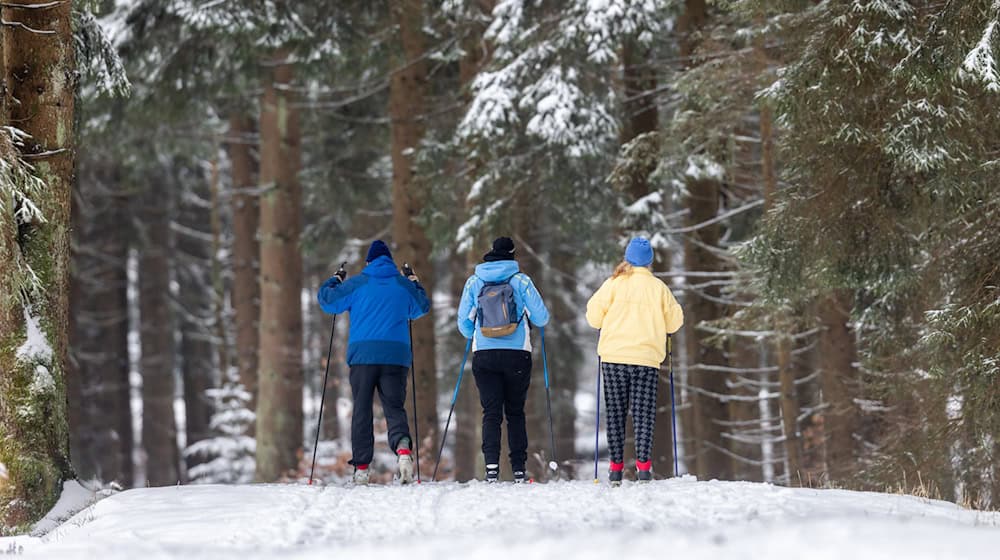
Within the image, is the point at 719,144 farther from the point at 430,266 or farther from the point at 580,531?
the point at 580,531

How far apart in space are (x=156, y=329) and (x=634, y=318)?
22559 mm

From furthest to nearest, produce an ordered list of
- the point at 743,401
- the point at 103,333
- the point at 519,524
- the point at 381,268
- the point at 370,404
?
the point at 103,333 < the point at 743,401 < the point at 381,268 < the point at 370,404 < the point at 519,524

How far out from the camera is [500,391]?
9.95m

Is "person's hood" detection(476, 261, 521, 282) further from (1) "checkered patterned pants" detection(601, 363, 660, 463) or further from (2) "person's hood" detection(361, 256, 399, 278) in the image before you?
(1) "checkered patterned pants" detection(601, 363, 660, 463)

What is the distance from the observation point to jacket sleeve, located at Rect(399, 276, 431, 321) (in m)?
10.3

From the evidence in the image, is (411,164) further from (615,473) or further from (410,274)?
(615,473)

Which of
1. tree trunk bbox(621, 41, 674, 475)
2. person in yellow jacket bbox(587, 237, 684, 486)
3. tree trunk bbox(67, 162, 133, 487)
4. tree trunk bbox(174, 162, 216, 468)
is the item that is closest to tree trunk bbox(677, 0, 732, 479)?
tree trunk bbox(621, 41, 674, 475)

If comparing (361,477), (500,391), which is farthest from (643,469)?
(361,477)

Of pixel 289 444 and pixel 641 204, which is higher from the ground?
pixel 641 204

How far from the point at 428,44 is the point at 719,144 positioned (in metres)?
5.80

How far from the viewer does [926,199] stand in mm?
10734

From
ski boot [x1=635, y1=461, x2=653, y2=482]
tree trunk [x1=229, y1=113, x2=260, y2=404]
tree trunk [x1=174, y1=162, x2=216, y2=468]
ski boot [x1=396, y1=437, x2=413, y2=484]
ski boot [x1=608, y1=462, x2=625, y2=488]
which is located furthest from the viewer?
tree trunk [x1=174, y1=162, x2=216, y2=468]

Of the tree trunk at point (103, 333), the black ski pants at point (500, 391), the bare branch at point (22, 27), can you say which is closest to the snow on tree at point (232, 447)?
the tree trunk at point (103, 333)

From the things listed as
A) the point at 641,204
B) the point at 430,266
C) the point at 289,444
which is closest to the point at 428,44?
the point at 430,266
